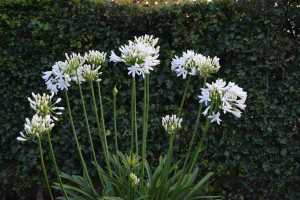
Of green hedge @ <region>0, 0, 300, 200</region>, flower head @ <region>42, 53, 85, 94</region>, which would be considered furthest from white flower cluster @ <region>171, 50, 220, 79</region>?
green hedge @ <region>0, 0, 300, 200</region>

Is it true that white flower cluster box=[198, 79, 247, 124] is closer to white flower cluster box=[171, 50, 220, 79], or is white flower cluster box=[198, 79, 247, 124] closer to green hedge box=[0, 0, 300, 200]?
white flower cluster box=[171, 50, 220, 79]

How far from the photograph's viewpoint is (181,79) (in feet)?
11.0

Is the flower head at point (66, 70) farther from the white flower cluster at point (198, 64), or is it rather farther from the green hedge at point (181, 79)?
the green hedge at point (181, 79)

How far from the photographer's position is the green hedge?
3.09 m

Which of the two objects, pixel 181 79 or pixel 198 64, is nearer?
pixel 198 64

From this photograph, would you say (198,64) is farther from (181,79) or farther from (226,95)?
(181,79)

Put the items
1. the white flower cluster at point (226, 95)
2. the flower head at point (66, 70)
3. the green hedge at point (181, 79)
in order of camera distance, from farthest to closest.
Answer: the green hedge at point (181, 79) < the flower head at point (66, 70) < the white flower cluster at point (226, 95)

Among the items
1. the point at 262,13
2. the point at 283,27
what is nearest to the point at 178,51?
the point at 262,13

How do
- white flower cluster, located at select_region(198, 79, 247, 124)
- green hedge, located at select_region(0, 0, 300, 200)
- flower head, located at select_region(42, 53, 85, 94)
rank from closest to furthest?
white flower cluster, located at select_region(198, 79, 247, 124) → flower head, located at select_region(42, 53, 85, 94) → green hedge, located at select_region(0, 0, 300, 200)

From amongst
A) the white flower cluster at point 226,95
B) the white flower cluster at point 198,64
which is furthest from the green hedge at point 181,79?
the white flower cluster at point 226,95

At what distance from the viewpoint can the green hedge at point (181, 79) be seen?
3094mm

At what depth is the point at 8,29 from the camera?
133 inches

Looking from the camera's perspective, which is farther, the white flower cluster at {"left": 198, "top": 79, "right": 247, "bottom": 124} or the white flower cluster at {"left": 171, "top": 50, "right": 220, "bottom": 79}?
the white flower cluster at {"left": 171, "top": 50, "right": 220, "bottom": 79}

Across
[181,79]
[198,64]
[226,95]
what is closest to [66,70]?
[198,64]
